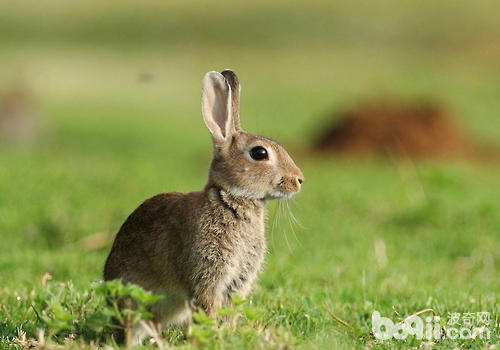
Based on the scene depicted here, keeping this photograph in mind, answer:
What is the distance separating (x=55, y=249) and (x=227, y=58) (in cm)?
3640

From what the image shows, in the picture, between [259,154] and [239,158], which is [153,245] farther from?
[259,154]

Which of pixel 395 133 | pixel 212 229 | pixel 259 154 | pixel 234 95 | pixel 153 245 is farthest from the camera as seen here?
pixel 395 133

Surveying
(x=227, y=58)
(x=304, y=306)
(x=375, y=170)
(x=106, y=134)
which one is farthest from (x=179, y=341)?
(x=227, y=58)

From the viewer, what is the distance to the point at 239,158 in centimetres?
575

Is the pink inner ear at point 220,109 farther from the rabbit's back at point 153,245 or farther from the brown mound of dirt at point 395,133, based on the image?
the brown mound of dirt at point 395,133

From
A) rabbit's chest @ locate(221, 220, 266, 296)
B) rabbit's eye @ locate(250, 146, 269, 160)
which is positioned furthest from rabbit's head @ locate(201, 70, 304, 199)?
rabbit's chest @ locate(221, 220, 266, 296)

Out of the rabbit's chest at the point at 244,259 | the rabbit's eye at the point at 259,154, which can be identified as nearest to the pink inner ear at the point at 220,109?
the rabbit's eye at the point at 259,154

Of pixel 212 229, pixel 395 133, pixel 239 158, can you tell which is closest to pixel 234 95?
pixel 239 158

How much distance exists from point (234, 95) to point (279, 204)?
0.90 m

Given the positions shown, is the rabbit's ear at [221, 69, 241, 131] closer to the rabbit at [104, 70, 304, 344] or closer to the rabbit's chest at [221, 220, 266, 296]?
the rabbit at [104, 70, 304, 344]

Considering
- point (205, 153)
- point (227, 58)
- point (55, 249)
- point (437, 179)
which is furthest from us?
point (227, 58)

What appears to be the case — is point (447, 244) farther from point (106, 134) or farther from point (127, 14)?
point (127, 14)

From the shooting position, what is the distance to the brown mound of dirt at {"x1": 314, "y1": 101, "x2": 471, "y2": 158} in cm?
1966

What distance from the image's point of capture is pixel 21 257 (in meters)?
8.88
